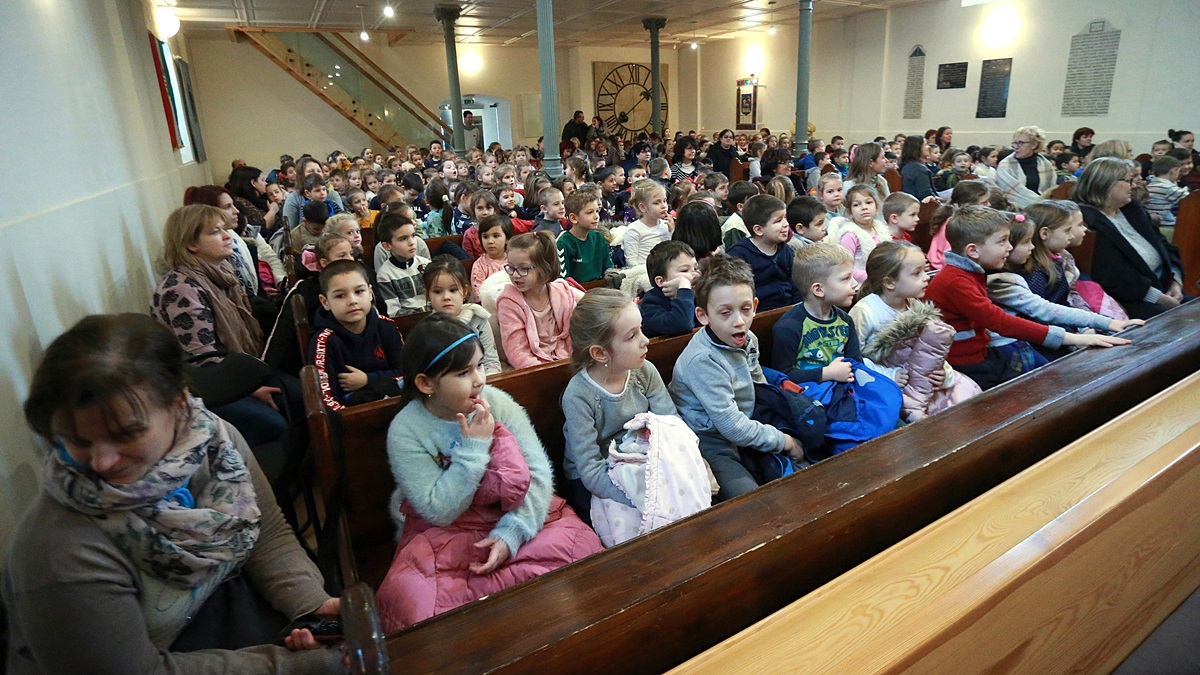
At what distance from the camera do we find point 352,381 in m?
2.38

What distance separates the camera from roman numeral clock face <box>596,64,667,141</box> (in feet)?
58.6

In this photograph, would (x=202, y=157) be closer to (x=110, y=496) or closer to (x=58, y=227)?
(x=58, y=227)

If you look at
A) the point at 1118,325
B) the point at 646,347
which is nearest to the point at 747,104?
the point at 1118,325

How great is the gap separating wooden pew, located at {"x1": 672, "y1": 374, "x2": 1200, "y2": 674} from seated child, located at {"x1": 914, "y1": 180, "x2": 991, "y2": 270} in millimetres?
2251

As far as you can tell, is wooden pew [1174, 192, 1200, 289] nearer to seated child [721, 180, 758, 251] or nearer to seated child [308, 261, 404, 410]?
seated child [721, 180, 758, 251]

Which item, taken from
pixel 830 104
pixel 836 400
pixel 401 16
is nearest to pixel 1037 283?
pixel 836 400

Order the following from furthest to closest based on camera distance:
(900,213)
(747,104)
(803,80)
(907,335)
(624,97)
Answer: (624,97), (747,104), (803,80), (900,213), (907,335)

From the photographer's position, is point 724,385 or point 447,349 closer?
point 447,349

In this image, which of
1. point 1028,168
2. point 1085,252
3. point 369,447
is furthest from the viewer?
point 1028,168

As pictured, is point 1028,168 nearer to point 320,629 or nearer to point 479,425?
point 479,425

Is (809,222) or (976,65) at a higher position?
(976,65)

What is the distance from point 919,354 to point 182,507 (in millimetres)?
2262

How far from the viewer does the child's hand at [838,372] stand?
2123 mm

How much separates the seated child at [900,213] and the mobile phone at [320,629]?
153 inches
